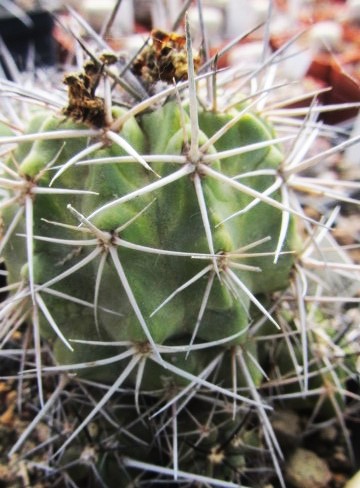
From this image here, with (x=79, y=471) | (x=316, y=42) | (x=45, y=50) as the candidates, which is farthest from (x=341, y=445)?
(x=45, y=50)

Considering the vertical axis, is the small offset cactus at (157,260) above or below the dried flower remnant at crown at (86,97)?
below

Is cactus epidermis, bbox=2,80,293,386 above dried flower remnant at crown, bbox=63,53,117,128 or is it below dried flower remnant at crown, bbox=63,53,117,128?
below

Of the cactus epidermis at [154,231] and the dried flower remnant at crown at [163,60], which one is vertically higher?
the dried flower remnant at crown at [163,60]

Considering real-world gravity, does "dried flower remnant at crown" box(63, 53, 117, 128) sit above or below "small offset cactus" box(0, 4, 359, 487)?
above

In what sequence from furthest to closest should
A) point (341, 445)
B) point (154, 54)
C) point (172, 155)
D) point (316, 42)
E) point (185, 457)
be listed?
point (316, 42) < point (341, 445) < point (185, 457) < point (154, 54) < point (172, 155)

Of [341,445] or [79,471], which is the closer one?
[79,471]

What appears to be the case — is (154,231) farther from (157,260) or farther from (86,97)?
(86,97)

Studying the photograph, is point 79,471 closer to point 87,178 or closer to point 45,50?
point 87,178
